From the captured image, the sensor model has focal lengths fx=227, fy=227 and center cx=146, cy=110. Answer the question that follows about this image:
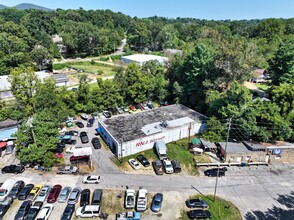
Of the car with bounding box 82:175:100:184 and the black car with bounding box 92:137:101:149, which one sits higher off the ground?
the black car with bounding box 92:137:101:149

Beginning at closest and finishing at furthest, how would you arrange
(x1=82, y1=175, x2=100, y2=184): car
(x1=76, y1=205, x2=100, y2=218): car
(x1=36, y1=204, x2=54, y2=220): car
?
(x1=36, y1=204, x2=54, y2=220): car, (x1=76, y1=205, x2=100, y2=218): car, (x1=82, y1=175, x2=100, y2=184): car

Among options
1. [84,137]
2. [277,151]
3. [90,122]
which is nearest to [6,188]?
[84,137]

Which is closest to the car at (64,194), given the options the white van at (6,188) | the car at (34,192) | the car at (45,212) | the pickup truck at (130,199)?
the car at (45,212)

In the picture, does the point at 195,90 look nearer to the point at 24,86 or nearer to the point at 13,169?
the point at 24,86

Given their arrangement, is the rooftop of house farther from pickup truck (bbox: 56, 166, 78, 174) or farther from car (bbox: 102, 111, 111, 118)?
pickup truck (bbox: 56, 166, 78, 174)

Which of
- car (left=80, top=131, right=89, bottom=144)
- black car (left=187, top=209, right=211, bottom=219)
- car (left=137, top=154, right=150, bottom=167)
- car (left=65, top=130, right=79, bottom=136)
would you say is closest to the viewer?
black car (left=187, top=209, right=211, bottom=219)

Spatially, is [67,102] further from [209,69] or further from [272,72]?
[272,72]

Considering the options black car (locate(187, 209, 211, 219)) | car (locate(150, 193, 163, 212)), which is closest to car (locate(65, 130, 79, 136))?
car (locate(150, 193, 163, 212))

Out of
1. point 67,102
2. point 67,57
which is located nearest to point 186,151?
point 67,102
